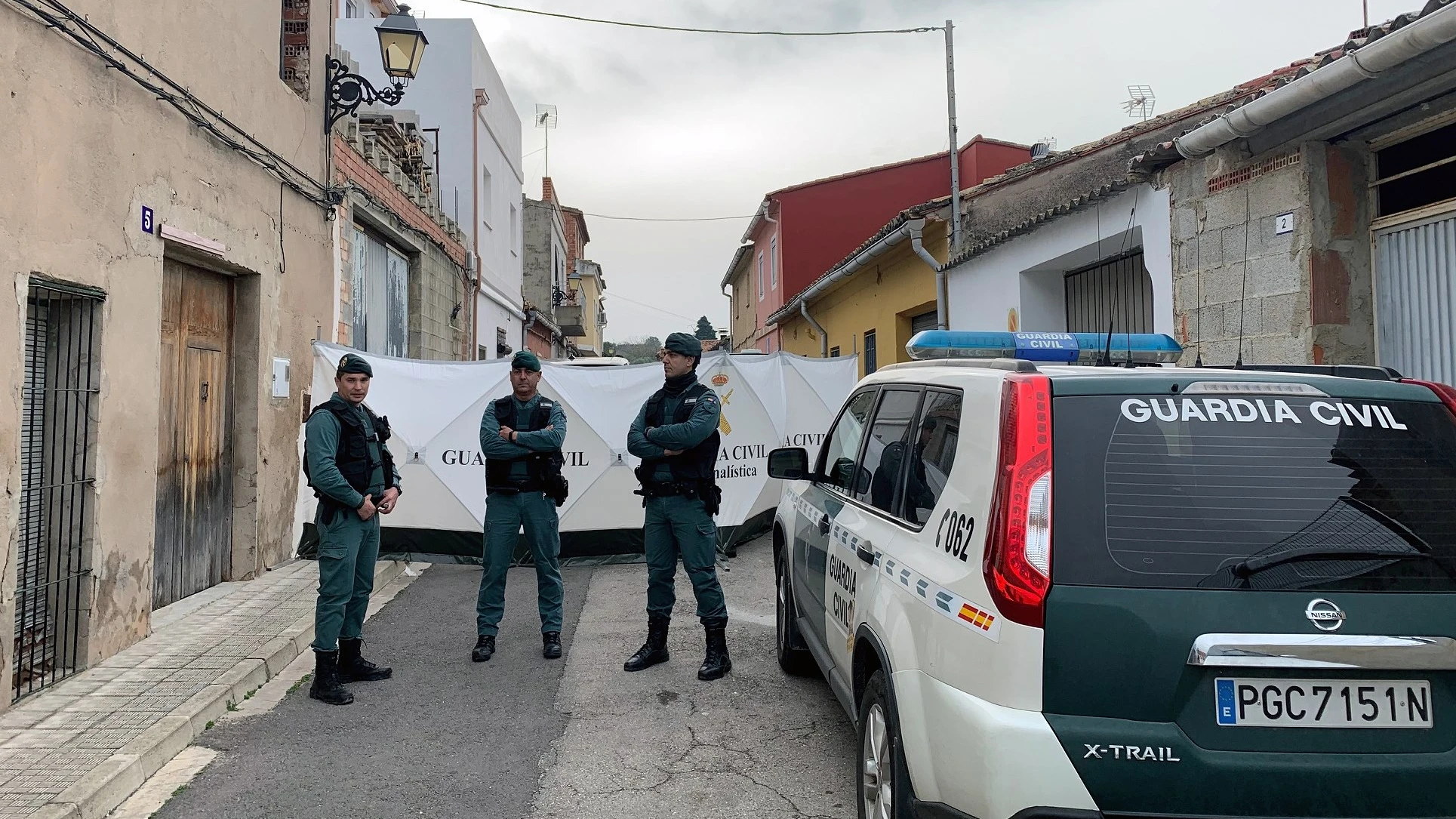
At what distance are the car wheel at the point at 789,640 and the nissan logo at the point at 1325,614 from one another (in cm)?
291

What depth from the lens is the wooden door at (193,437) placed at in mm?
6328

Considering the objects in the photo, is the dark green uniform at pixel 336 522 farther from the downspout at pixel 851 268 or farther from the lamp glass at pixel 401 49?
the downspout at pixel 851 268

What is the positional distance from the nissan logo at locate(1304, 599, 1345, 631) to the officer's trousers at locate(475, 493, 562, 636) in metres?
4.36

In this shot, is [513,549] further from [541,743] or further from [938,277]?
[938,277]

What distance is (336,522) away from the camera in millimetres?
4820

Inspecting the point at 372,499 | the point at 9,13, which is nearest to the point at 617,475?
the point at 372,499

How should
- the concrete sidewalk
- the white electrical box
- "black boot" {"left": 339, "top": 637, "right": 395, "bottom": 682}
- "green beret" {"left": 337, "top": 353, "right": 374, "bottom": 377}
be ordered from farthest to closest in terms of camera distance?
the white electrical box < "black boot" {"left": 339, "top": 637, "right": 395, "bottom": 682} < "green beret" {"left": 337, "top": 353, "right": 374, "bottom": 377} < the concrete sidewalk

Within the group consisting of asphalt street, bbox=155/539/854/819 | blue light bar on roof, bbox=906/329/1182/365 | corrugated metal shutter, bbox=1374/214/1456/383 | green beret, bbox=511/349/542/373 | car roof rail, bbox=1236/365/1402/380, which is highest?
corrugated metal shutter, bbox=1374/214/1456/383

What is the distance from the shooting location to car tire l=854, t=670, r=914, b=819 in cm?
251

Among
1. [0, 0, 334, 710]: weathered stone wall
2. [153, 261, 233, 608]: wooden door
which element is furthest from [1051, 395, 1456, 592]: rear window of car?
[153, 261, 233, 608]: wooden door

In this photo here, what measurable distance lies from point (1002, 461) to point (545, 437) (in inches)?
147

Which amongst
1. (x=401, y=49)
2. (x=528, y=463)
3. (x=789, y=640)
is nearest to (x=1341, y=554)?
(x=789, y=640)

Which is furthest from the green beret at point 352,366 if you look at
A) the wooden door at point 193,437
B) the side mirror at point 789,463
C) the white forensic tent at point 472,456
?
the white forensic tent at point 472,456

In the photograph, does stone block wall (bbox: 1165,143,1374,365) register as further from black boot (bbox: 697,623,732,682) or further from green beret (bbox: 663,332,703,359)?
black boot (bbox: 697,623,732,682)
